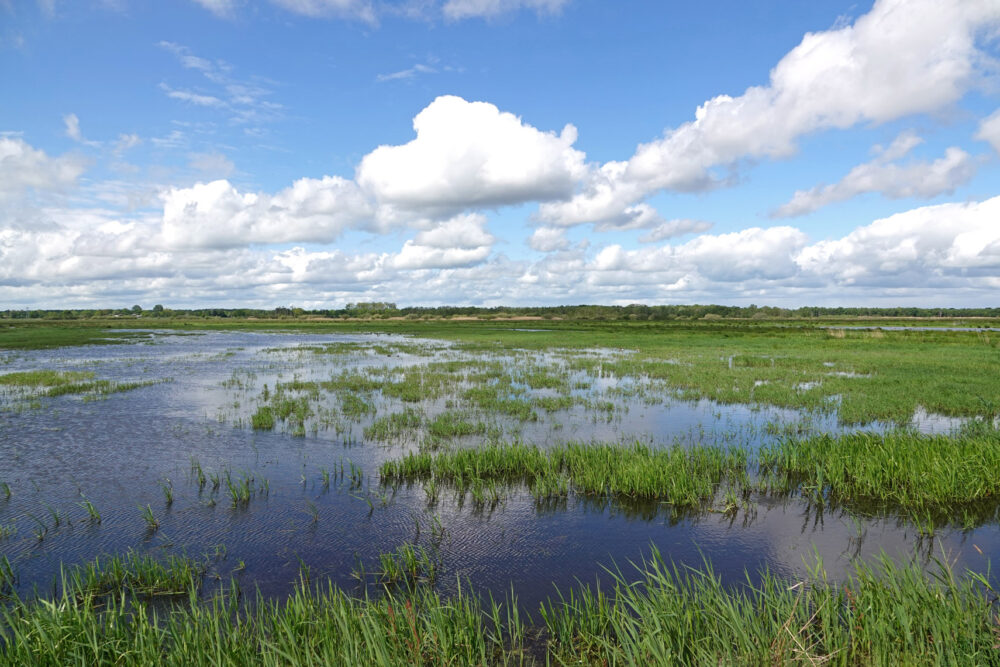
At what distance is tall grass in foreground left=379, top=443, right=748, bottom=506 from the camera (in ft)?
39.3

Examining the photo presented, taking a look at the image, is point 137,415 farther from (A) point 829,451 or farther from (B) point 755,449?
(A) point 829,451

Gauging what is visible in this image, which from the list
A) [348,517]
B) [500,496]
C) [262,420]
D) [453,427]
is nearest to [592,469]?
[500,496]

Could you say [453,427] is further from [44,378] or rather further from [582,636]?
[44,378]

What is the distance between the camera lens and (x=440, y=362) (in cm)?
3916

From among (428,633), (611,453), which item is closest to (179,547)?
(428,633)

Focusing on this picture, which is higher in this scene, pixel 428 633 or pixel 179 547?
pixel 428 633

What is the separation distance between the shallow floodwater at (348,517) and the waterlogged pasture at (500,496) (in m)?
0.06

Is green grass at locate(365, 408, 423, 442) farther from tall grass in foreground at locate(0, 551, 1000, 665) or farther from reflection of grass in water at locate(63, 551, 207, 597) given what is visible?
tall grass in foreground at locate(0, 551, 1000, 665)

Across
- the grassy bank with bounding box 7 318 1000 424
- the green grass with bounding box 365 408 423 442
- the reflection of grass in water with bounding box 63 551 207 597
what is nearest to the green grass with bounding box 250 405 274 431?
Result: the green grass with bounding box 365 408 423 442

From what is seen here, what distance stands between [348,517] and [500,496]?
3.45 m

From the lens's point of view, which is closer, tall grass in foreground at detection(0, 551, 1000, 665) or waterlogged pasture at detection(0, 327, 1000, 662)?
tall grass in foreground at detection(0, 551, 1000, 665)

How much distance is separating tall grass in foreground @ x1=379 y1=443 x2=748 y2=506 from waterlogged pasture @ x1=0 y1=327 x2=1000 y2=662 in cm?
6

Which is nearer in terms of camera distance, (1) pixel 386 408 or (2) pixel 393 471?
(2) pixel 393 471

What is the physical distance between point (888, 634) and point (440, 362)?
114 ft
